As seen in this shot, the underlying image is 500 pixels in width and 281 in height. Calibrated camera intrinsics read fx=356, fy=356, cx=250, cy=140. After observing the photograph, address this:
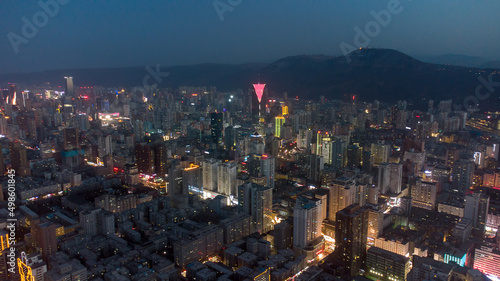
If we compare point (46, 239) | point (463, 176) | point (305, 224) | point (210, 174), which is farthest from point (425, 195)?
point (46, 239)

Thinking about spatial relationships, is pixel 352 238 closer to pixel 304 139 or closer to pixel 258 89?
pixel 304 139

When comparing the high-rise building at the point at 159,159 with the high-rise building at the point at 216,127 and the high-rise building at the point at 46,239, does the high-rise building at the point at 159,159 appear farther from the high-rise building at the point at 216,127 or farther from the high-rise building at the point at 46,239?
the high-rise building at the point at 46,239

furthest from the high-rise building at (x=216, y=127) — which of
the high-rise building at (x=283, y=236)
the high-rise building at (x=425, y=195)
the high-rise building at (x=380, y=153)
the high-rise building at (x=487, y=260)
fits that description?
the high-rise building at (x=487, y=260)

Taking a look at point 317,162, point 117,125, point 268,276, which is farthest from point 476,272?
point 117,125

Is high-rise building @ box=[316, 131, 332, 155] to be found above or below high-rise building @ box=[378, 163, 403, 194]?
above

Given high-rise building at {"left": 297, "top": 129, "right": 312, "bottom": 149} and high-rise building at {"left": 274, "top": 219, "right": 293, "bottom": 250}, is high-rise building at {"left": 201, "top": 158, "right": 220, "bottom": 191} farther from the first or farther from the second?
high-rise building at {"left": 297, "top": 129, "right": 312, "bottom": 149}

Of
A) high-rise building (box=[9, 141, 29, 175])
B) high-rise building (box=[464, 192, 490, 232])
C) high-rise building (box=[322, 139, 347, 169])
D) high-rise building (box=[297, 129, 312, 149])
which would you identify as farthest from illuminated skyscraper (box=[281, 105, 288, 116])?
high-rise building (box=[464, 192, 490, 232])
